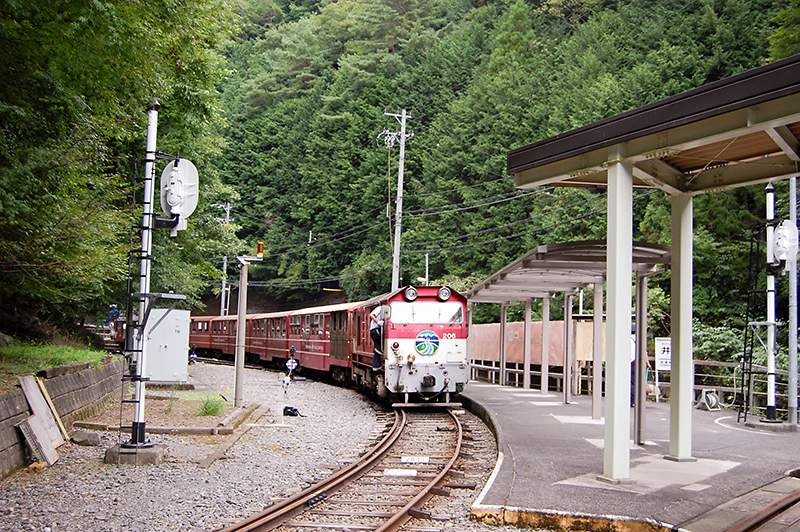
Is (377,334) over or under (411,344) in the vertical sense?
over

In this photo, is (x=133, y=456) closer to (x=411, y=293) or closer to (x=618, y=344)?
(x=618, y=344)

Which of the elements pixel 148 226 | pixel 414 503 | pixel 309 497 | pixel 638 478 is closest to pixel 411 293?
pixel 148 226

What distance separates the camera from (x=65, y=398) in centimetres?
1226

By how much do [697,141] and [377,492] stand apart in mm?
5239

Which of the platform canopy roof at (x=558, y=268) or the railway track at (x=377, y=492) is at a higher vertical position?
the platform canopy roof at (x=558, y=268)

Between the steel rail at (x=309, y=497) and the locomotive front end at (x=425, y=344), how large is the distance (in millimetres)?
4575

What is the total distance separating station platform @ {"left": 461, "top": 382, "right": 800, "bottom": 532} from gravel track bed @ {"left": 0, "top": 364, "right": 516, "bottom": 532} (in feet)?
1.32

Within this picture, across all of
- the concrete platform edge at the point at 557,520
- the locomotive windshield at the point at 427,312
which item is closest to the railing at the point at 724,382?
the locomotive windshield at the point at 427,312

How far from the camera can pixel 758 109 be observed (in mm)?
7223

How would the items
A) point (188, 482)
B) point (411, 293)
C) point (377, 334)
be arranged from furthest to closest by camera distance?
point (377, 334), point (411, 293), point (188, 482)

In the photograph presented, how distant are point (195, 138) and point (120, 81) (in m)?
11.3

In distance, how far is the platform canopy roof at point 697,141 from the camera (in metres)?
7.01

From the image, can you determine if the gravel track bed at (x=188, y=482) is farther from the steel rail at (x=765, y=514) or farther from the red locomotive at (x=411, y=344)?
the red locomotive at (x=411, y=344)

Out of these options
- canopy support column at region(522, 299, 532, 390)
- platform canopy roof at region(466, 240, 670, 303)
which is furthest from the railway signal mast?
canopy support column at region(522, 299, 532, 390)
